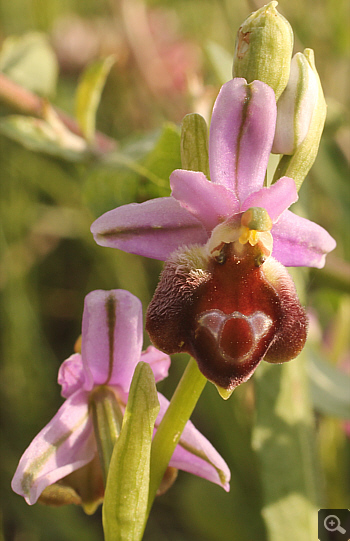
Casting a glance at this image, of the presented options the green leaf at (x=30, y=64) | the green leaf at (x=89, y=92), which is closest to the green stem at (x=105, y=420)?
the green leaf at (x=89, y=92)

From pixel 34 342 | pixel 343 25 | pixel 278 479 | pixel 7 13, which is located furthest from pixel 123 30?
pixel 278 479

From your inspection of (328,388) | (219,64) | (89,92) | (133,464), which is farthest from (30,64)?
(133,464)

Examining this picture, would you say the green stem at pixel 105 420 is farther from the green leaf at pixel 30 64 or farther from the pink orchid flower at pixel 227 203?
the green leaf at pixel 30 64

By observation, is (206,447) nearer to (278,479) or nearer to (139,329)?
(139,329)

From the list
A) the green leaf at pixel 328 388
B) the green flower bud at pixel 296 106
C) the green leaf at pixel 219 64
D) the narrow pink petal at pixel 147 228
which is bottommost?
the green leaf at pixel 328 388

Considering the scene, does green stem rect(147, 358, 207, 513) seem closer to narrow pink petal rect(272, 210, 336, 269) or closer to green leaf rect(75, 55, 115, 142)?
narrow pink petal rect(272, 210, 336, 269)

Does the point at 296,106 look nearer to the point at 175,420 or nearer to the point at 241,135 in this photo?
the point at 241,135
